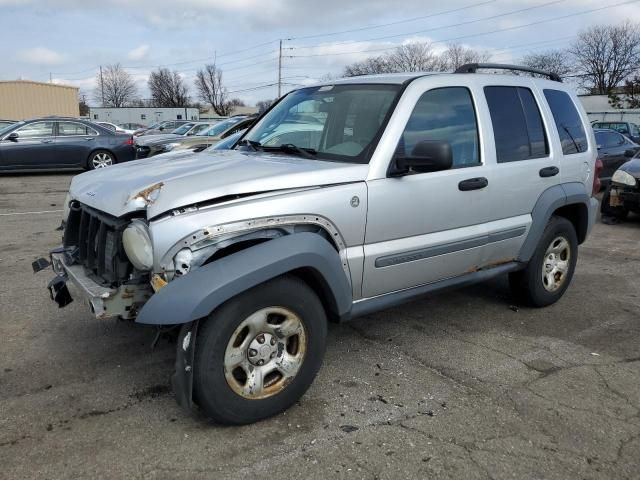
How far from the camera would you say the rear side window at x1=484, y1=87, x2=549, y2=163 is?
4.29m

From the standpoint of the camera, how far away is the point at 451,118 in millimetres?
4020

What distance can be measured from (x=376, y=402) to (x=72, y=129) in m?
14.2

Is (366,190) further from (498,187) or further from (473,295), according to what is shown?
(473,295)

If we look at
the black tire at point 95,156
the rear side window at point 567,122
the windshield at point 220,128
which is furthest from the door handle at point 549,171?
the black tire at point 95,156

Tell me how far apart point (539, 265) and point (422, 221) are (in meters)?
1.67

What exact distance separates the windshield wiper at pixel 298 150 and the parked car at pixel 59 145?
457 inches

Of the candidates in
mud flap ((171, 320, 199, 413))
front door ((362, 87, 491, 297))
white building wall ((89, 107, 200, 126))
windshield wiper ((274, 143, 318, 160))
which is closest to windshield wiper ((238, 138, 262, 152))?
windshield wiper ((274, 143, 318, 160))

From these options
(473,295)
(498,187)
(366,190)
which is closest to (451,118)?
(498,187)

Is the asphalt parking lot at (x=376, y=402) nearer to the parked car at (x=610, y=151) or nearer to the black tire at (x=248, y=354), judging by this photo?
the black tire at (x=248, y=354)

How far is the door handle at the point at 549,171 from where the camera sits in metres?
4.54

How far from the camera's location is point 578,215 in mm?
5180

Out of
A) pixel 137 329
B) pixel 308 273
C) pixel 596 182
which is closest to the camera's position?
pixel 308 273

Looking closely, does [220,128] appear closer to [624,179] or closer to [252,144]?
[624,179]

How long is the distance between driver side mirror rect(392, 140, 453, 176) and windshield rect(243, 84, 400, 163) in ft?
0.69
